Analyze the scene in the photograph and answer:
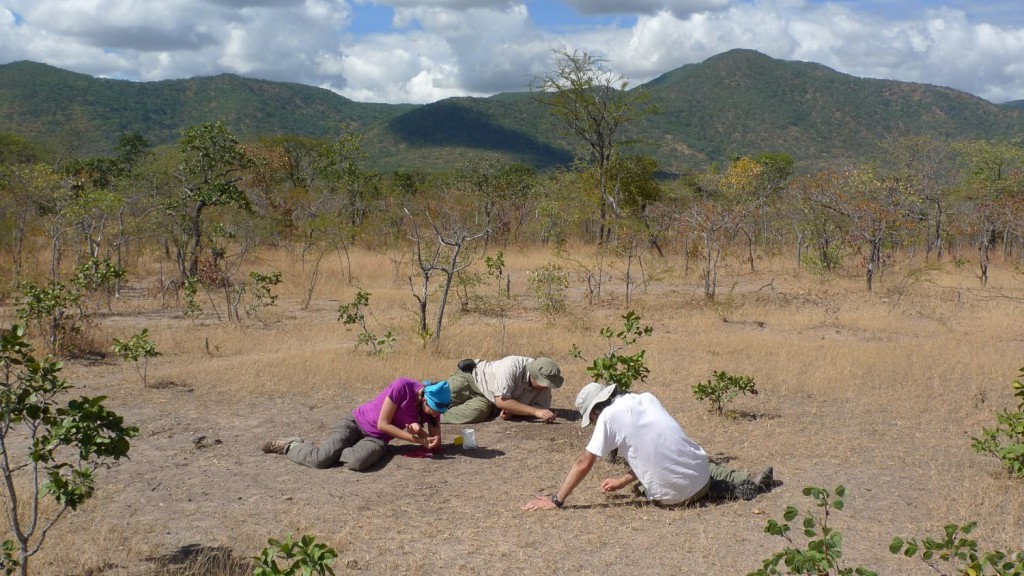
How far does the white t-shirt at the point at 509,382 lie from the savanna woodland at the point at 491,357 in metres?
0.25

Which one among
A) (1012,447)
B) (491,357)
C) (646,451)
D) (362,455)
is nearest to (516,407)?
(362,455)

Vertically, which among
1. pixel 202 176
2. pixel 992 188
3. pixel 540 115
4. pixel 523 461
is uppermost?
pixel 540 115

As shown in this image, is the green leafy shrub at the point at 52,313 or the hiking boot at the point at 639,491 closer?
the hiking boot at the point at 639,491

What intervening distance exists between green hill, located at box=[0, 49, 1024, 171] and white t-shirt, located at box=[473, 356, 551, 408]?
73.9m

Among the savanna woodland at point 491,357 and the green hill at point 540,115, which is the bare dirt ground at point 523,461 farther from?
the green hill at point 540,115

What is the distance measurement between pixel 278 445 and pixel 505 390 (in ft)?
6.34

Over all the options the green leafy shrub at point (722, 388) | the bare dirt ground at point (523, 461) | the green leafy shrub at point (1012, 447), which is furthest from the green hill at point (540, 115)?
the green leafy shrub at point (1012, 447)

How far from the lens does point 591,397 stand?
516cm

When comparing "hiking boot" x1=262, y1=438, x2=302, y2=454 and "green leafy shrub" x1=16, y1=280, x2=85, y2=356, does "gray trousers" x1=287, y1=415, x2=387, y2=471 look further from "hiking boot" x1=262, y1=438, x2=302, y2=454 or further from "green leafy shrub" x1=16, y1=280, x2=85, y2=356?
"green leafy shrub" x1=16, y1=280, x2=85, y2=356

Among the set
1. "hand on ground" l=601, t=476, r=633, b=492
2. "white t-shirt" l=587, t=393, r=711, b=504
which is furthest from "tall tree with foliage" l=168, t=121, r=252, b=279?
"white t-shirt" l=587, t=393, r=711, b=504

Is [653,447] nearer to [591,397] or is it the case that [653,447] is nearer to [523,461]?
[591,397]

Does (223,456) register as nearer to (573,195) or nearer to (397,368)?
(397,368)

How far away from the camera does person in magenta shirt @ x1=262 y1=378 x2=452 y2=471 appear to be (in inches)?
229

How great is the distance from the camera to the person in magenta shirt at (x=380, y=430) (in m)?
5.80
